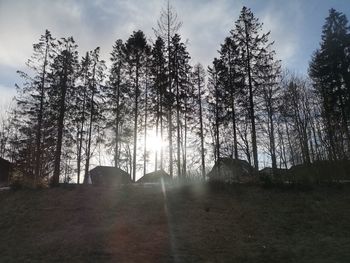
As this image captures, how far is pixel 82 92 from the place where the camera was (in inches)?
1040

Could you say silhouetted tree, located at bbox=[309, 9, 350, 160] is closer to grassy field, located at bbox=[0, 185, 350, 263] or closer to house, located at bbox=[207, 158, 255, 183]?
house, located at bbox=[207, 158, 255, 183]

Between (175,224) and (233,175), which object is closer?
(175,224)

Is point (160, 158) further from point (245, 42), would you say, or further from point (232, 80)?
point (245, 42)

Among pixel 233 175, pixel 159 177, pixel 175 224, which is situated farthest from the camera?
pixel 159 177

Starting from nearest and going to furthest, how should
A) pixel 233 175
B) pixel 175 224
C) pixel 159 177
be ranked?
1. pixel 175 224
2. pixel 233 175
3. pixel 159 177

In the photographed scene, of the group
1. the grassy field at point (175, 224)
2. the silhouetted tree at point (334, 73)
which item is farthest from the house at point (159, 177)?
the silhouetted tree at point (334, 73)

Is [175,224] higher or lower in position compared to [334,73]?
lower

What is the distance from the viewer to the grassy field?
873 centimetres

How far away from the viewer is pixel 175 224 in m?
11.3

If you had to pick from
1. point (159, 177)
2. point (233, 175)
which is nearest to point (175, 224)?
point (233, 175)

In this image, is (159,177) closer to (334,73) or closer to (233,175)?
(233,175)

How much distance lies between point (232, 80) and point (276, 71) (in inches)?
131

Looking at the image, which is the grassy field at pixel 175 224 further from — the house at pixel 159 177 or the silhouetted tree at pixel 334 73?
the silhouetted tree at pixel 334 73

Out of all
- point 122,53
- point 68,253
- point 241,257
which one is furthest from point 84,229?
point 122,53
